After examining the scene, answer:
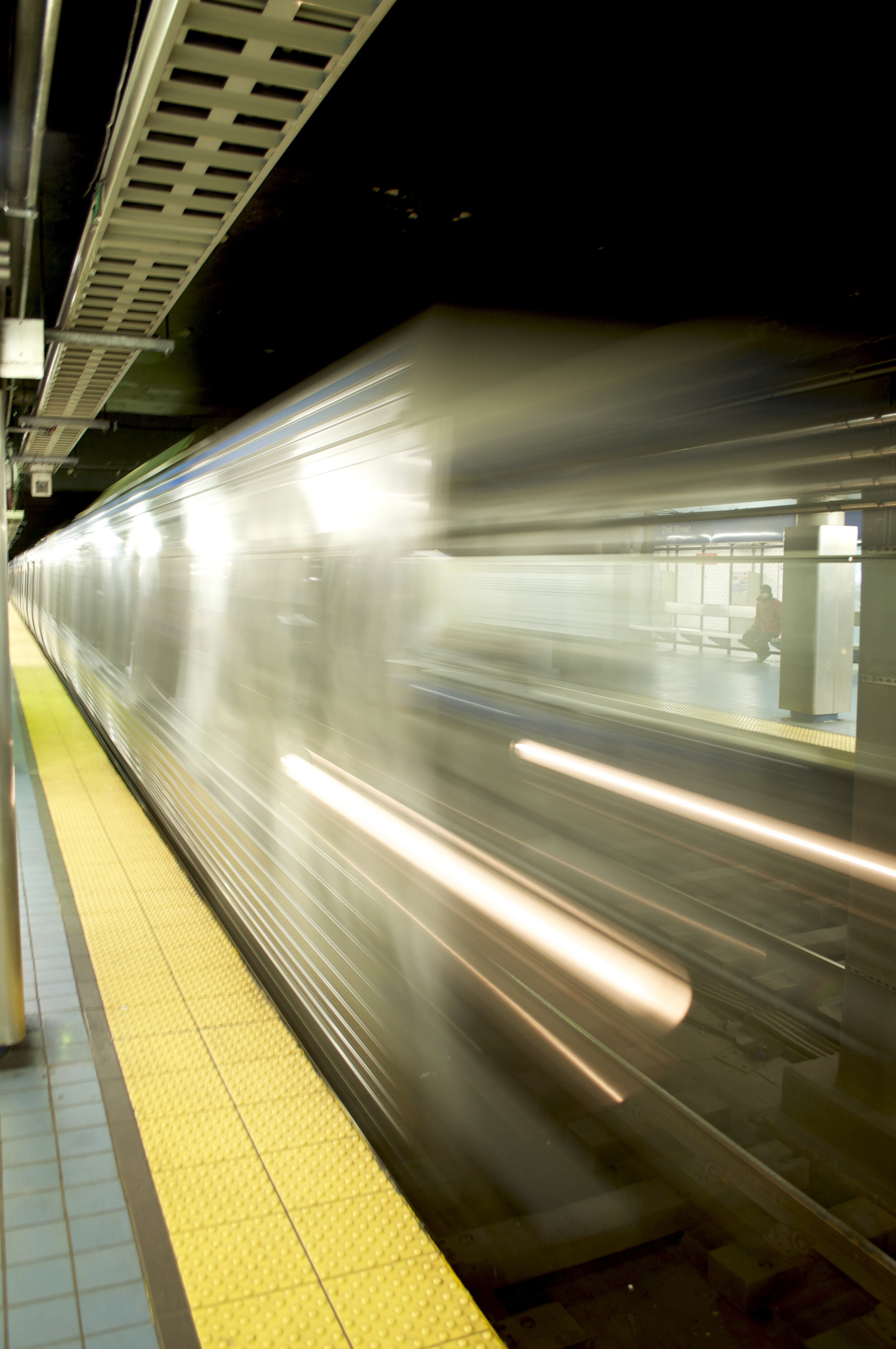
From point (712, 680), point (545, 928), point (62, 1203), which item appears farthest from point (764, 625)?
point (62, 1203)

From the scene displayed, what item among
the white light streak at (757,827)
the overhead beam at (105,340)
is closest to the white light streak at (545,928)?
the white light streak at (757,827)

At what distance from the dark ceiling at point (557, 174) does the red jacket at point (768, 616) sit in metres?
0.54

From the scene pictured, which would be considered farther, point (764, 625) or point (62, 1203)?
point (62, 1203)

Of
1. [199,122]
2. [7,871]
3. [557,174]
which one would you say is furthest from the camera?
[557,174]

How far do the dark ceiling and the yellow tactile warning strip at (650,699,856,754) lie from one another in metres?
0.74

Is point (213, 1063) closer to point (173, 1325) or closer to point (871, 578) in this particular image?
point (173, 1325)

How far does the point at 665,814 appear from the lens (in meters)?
1.72

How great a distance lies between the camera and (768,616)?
5.29 feet

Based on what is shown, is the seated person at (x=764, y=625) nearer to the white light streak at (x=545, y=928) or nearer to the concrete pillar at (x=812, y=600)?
the concrete pillar at (x=812, y=600)

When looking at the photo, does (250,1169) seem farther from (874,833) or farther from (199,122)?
(199,122)

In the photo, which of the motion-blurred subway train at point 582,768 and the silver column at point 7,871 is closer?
the motion-blurred subway train at point 582,768

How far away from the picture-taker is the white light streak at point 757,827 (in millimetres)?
1620

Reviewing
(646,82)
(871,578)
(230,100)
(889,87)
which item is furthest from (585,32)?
(871,578)

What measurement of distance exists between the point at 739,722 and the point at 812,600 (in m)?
0.25
